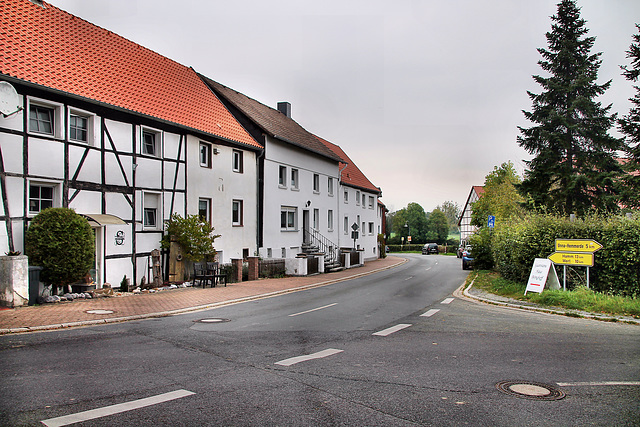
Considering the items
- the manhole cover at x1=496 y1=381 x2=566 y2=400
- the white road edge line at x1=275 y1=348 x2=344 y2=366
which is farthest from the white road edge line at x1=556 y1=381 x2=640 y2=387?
the white road edge line at x1=275 y1=348 x2=344 y2=366

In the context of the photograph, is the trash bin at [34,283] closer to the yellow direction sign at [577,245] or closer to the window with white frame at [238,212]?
the window with white frame at [238,212]

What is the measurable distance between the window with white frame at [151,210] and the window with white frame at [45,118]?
4202 mm

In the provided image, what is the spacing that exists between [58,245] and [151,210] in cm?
557

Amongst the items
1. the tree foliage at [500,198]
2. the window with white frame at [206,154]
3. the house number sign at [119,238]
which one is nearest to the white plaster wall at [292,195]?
the window with white frame at [206,154]

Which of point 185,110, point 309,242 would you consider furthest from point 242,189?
point 309,242

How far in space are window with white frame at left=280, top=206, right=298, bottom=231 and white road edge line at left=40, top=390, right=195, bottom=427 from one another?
919 inches

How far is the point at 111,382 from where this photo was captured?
555 centimetres

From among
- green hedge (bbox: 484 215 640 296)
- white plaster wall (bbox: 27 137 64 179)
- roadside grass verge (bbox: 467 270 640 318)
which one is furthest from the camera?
white plaster wall (bbox: 27 137 64 179)

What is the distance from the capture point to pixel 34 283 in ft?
40.7

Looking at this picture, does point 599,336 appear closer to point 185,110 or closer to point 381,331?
point 381,331

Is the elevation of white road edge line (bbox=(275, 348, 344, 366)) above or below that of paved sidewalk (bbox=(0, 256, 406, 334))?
above

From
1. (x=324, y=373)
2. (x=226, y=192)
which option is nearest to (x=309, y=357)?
(x=324, y=373)

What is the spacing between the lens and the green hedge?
12.9 m

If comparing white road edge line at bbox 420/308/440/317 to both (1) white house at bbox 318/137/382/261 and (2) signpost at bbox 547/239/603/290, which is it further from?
(1) white house at bbox 318/137/382/261
